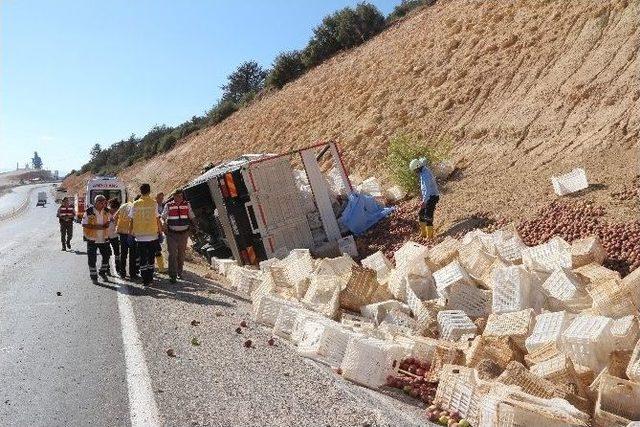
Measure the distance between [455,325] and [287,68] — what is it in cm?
3533

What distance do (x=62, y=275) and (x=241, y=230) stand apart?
11.7ft

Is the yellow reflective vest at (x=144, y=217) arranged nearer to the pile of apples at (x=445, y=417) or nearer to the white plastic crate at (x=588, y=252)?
the white plastic crate at (x=588, y=252)

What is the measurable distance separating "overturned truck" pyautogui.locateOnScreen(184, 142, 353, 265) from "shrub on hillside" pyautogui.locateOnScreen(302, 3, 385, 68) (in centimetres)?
2446

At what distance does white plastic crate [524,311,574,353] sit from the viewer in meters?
6.02

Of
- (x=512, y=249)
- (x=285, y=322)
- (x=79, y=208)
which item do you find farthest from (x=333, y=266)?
(x=79, y=208)

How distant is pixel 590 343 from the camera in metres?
5.67

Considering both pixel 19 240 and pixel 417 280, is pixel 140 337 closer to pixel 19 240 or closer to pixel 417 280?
pixel 417 280

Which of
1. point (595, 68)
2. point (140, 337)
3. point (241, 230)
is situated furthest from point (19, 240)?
point (595, 68)

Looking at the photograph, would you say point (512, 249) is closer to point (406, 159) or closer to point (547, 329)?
point (547, 329)

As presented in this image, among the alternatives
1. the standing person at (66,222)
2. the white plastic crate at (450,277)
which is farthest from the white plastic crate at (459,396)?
the standing person at (66,222)

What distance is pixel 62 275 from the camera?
1266 centimetres

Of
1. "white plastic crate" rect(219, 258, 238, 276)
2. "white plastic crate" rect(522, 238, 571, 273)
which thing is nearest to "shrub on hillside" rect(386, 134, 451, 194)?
"white plastic crate" rect(219, 258, 238, 276)

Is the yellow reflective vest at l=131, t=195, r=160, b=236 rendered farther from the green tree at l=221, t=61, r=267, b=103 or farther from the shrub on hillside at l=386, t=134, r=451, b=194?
the green tree at l=221, t=61, r=267, b=103

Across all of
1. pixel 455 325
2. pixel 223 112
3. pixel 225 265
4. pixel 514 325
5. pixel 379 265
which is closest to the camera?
pixel 514 325
